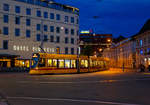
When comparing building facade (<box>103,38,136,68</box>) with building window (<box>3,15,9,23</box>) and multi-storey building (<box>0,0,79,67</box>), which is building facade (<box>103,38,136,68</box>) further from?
building window (<box>3,15,9,23</box>)

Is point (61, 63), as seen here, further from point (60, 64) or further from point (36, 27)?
point (36, 27)

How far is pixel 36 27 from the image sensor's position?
50.8 m

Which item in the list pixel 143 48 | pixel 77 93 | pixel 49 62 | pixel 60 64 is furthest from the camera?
pixel 143 48

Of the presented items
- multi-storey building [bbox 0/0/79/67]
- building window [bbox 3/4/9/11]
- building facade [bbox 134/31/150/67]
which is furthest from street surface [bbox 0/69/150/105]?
building facade [bbox 134/31/150/67]

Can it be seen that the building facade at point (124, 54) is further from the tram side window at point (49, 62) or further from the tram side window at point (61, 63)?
the tram side window at point (49, 62)

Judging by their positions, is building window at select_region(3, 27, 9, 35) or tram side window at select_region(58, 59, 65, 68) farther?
building window at select_region(3, 27, 9, 35)

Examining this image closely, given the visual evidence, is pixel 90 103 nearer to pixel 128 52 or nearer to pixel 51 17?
pixel 51 17

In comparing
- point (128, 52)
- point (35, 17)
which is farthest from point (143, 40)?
point (35, 17)

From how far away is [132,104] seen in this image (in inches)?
314

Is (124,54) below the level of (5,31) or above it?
below

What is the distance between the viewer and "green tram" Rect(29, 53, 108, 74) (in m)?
27.9

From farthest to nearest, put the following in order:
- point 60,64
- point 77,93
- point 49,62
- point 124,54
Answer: point 124,54
point 60,64
point 49,62
point 77,93

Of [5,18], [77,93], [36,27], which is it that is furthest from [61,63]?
[36,27]

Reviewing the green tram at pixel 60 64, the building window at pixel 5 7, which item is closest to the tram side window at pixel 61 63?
the green tram at pixel 60 64
